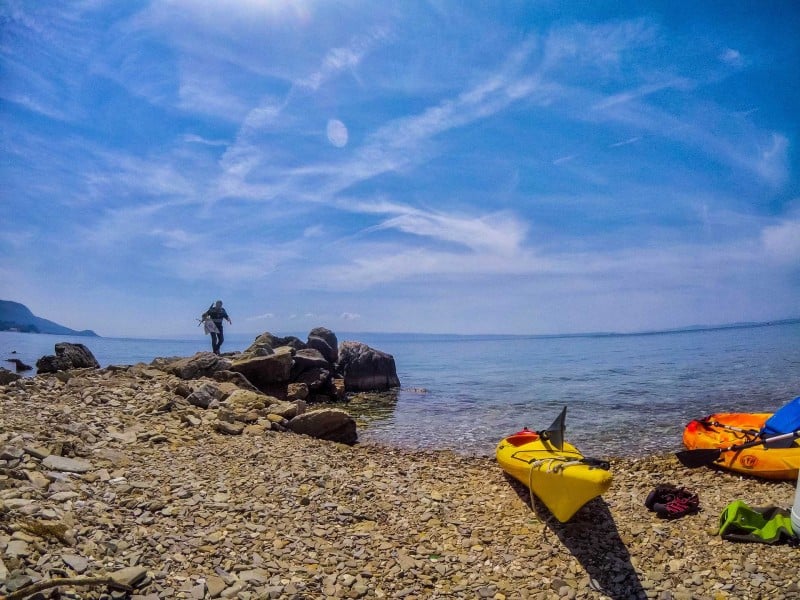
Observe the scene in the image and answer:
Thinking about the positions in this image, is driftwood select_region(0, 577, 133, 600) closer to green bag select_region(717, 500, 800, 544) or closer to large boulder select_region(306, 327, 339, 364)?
green bag select_region(717, 500, 800, 544)

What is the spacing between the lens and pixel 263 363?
2092 cm

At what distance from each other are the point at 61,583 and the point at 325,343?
85.4 ft

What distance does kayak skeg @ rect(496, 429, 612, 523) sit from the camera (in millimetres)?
6324

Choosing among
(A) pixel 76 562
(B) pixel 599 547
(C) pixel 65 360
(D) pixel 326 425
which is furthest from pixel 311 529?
(C) pixel 65 360

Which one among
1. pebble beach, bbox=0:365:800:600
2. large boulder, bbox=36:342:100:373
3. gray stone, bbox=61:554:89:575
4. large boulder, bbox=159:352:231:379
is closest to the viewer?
gray stone, bbox=61:554:89:575

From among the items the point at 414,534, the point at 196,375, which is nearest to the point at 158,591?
the point at 414,534

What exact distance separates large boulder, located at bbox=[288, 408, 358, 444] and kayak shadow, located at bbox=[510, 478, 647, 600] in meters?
6.16

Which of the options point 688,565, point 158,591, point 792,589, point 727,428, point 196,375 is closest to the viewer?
point 158,591

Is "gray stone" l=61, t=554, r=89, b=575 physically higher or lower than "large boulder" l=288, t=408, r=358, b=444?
higher

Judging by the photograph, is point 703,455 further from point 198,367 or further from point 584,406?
point 198,367

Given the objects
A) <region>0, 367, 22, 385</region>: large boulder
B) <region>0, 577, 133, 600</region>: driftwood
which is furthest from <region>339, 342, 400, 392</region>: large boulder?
<region>0, 577, 133, 600</region>: driftwood

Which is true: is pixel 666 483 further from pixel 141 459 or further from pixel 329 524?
pixel 141 459

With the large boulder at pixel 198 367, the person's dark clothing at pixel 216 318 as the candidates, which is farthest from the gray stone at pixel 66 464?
the person's dark clothing at pixel 216 318

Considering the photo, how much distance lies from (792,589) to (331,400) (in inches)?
780
